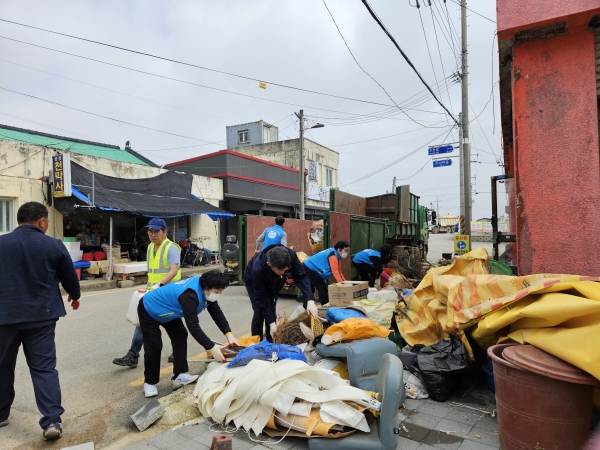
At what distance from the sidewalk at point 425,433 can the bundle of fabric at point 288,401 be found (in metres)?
0.11

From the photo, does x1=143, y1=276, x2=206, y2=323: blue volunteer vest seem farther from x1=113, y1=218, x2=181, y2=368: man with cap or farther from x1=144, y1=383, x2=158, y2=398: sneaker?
x1=113, y1=218, x2=181, y2=368: man with cap

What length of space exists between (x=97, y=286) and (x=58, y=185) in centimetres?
313

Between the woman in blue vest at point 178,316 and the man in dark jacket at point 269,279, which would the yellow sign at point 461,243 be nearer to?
the man in dark jacket at point 269,279

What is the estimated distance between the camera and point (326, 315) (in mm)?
4227

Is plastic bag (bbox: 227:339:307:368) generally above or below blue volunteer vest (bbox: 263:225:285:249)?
below

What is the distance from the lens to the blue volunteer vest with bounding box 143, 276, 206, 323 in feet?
11.4

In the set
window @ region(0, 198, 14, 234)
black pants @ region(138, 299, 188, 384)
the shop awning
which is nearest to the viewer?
black pants @ region(138, 299, 188, 384)

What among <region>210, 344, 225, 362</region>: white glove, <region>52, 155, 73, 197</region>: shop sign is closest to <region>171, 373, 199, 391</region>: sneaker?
<region>210, 344, 225, 362</region>: white glove

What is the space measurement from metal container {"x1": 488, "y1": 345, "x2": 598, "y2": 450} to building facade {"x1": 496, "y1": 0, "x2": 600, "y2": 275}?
236 centimetres

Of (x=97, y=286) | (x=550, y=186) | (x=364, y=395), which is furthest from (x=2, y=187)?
(x=550, y=186)

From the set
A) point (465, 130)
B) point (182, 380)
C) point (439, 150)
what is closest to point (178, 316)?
point (182, 380)

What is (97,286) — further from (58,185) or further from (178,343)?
(178,343)

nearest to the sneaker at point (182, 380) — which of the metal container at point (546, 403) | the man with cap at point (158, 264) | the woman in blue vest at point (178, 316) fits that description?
the woman in blue vest at point (178, 316)

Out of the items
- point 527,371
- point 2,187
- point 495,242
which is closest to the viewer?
point 527,371
